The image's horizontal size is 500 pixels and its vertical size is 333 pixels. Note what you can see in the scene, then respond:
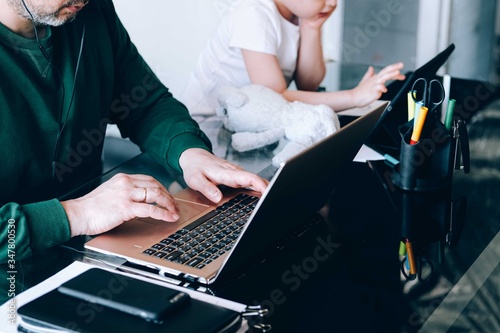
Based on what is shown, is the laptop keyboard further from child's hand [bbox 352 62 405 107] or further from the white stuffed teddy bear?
child's hand [bbox 352 62 405 107]

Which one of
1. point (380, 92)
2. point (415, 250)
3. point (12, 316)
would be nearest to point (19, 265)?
point (12, 316)

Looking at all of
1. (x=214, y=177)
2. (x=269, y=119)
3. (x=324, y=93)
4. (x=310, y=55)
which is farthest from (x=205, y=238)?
(x=310, y=55)

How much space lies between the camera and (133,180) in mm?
1080

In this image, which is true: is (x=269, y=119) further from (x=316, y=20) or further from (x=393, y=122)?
(x=316, y=20)

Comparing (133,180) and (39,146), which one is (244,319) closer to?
(133,180)

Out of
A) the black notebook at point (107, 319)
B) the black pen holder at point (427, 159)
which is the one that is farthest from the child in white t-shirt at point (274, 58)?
the black notebook at point (107, 319)

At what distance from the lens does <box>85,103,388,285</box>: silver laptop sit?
0.87 metres

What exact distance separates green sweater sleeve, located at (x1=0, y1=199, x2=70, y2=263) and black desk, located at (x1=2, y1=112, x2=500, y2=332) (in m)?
0.02

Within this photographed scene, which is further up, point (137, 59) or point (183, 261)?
point (137, 59)

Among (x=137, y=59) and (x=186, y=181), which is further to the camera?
(x=137, y=59)

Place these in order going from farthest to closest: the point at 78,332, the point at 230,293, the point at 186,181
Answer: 1. the point at 186,181
2. the point at 230,293
3. the point at 78,332

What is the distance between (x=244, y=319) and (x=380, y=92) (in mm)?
998

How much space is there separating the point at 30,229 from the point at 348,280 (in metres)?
0.47

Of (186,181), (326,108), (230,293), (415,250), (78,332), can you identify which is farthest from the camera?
(326,108)
